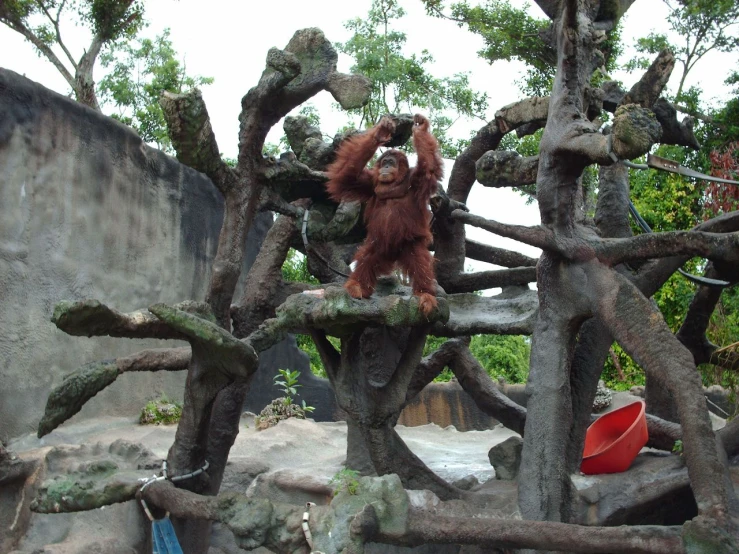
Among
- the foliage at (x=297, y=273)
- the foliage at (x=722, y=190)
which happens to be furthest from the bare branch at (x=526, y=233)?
the foliage at (x=297, y=273)

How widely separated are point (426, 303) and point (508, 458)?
61.1 inches

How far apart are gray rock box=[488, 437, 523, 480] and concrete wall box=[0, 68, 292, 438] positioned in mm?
4026

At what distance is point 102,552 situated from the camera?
15.5 feet

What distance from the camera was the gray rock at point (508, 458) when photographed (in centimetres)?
489

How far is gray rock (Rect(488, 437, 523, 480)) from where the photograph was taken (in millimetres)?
4887

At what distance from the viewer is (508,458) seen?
16.1ft

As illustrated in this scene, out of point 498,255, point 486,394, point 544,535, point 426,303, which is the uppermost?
point 498,255

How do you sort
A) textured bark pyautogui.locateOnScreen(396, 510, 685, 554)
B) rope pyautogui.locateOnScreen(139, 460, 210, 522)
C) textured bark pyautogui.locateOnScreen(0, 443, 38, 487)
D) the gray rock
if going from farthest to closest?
textured bark pyautogui.locateOnScreen(0, 443, 38, 487)
the gray rock
rope pyautogui.locateOnScreen(139, 460, 210, 522)
textured bark pyautogui.locateOnScreen(396, 510, 685, 554)

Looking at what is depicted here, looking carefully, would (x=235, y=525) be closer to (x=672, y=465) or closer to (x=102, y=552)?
(x=102, y=552)

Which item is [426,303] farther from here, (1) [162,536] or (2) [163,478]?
(1) [162,536]

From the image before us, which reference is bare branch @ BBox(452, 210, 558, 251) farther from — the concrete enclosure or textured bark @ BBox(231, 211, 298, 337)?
the concrete enclosure

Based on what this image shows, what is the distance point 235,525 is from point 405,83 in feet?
41.6

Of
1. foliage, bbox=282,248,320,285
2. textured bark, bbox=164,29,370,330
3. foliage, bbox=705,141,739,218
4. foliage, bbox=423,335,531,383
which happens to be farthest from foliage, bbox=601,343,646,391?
textured bark, bbox=164,29,370,330

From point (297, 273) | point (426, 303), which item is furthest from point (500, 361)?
point (426, 303)
